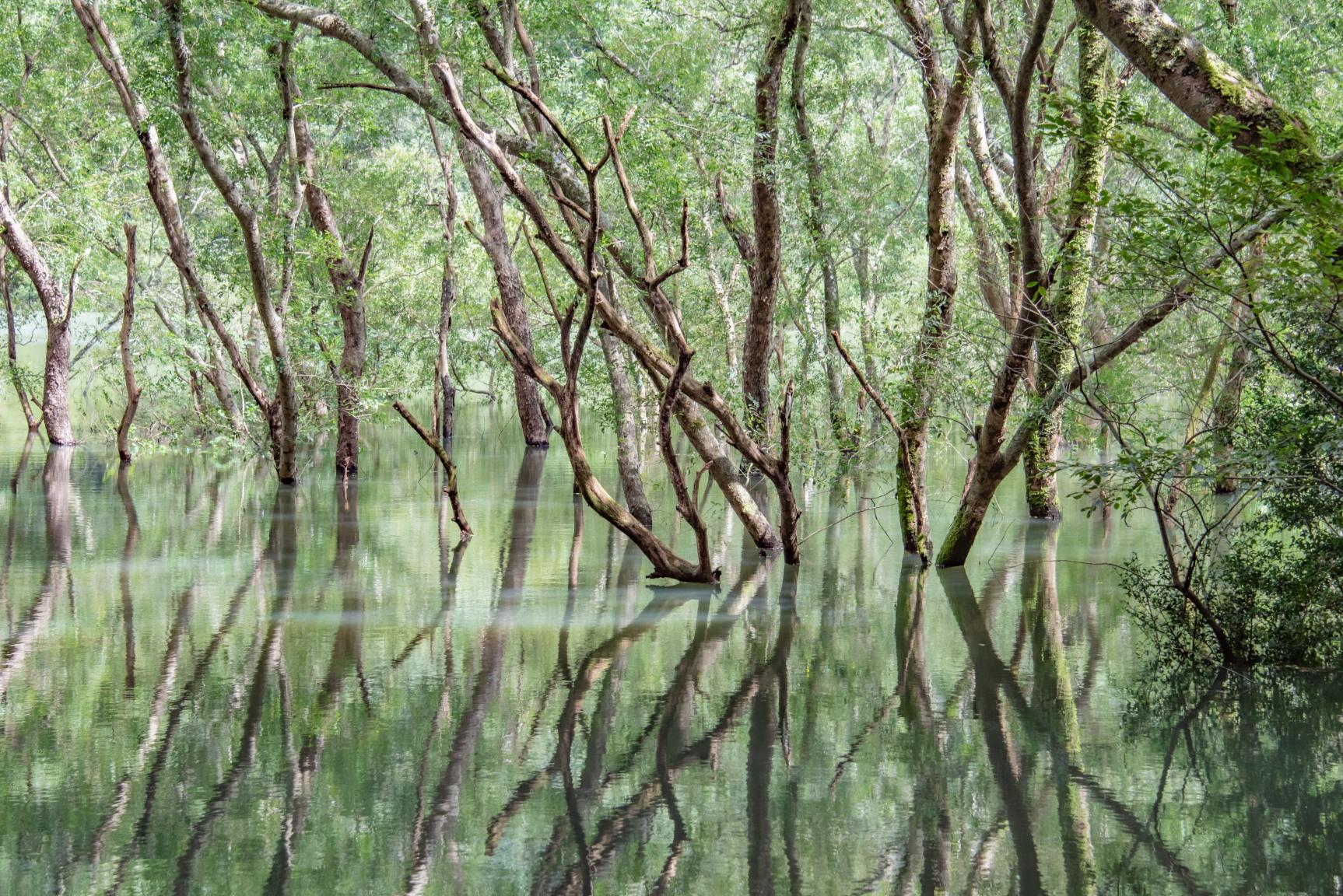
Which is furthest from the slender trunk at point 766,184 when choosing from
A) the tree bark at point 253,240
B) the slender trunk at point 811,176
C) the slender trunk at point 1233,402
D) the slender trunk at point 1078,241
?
the tree bark at point 253,240

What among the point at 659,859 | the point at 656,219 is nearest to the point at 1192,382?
the point at 656,219

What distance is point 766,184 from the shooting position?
12023 mm

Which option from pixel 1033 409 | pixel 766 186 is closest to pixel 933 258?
pixel 766 186

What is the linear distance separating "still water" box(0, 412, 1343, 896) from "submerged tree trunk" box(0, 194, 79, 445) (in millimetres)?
12179

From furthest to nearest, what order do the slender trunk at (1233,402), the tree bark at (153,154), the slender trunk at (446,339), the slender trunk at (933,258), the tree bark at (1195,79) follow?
the slender trunk at (446,339)
the tree bark at (153,154)
the slender trunk at (933,258)
the slender trunk at (1233,402)
the tree bark at (1195,79)

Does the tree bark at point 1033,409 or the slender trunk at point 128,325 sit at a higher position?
the slender trunk at point 128,325

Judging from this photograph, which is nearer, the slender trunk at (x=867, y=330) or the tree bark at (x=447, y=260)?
the slender trunk at (x=867, y=330)

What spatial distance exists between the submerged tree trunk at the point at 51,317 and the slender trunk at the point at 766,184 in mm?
15274

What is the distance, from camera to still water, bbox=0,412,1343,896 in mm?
5266

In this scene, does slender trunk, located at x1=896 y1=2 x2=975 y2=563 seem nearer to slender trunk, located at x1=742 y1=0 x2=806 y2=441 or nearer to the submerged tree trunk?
slender trunk, located at x1=742 y1=0 x2=806 y2=441

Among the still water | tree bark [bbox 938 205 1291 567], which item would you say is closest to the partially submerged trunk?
the still water

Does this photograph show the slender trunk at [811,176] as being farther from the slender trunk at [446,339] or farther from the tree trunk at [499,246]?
the slender trunk at [446,339]

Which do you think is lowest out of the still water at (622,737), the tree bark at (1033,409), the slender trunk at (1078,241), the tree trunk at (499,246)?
the still water at (622,737)

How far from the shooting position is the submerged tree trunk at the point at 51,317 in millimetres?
23188
